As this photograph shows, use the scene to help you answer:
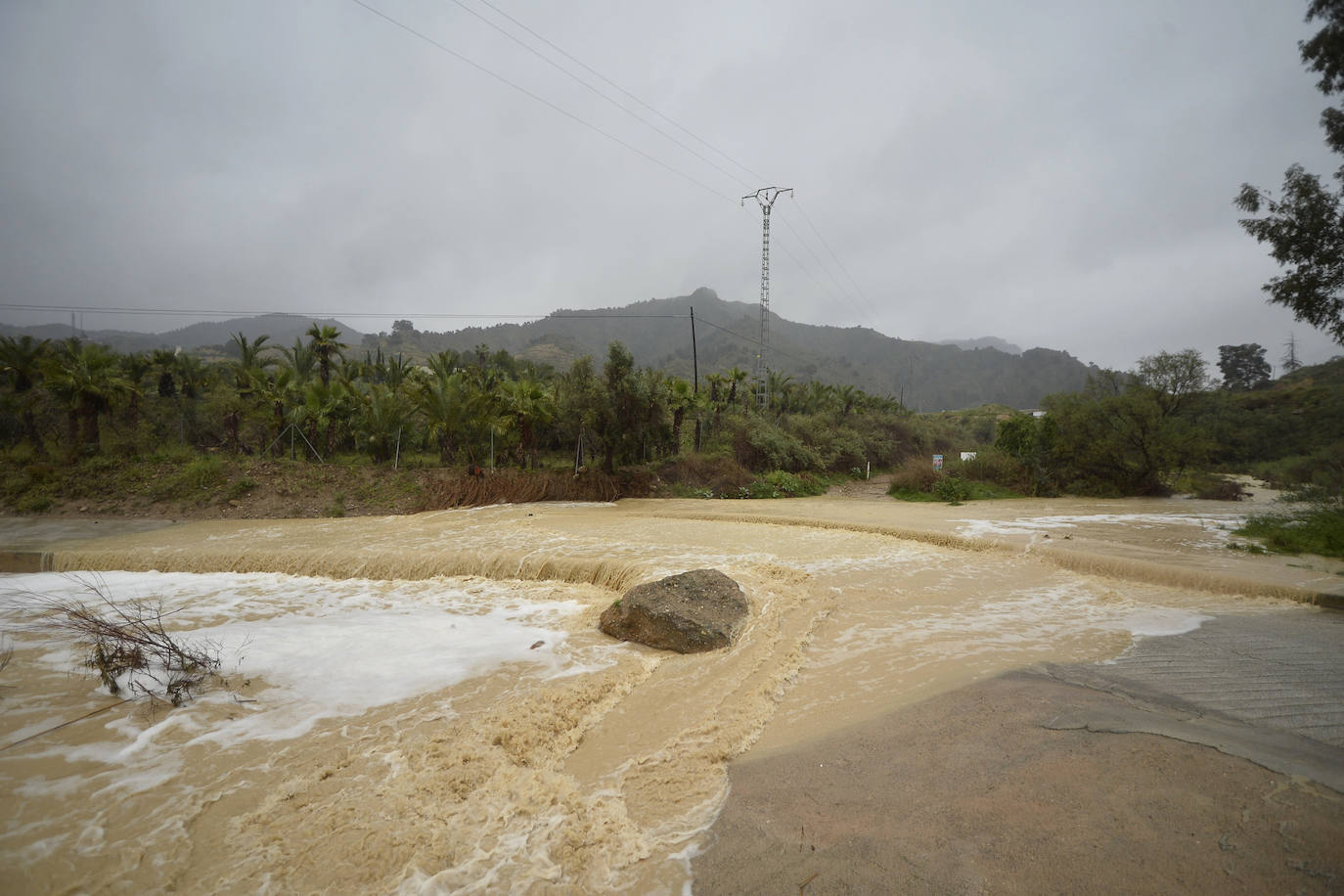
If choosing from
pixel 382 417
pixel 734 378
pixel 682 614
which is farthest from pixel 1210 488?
pixel 382 417

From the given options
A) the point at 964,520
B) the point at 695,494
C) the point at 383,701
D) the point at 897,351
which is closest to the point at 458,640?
the point at 383,701

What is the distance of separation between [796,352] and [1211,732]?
15867cm

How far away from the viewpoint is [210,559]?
12062 millimetres

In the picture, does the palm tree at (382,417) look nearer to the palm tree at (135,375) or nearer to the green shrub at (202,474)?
the green shrub at (202,474)

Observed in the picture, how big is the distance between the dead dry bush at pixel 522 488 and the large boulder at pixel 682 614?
1463 cm

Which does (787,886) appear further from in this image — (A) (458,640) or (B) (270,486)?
(B) (270,486)

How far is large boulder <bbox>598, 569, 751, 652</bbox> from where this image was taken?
6996mm

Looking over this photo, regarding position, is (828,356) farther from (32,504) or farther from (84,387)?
(32,504)

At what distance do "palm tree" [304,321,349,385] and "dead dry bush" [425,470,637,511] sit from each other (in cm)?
1696

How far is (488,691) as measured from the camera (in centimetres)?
598

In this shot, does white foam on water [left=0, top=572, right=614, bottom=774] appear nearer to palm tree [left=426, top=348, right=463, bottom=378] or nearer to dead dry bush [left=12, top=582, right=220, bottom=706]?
dead dry bush [left=12, top=582, right=220, bottom=706]

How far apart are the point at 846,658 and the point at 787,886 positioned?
3901mm

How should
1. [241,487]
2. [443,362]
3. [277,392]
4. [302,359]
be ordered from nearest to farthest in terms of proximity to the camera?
1. [241,487]
2. [277,392]
3. [302,359]
4. [443,362]

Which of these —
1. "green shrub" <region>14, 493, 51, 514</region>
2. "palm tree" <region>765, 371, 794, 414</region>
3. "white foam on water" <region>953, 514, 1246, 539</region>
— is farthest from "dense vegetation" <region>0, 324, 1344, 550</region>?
"palm tree" <region>765, 371, 794, 414</region>
